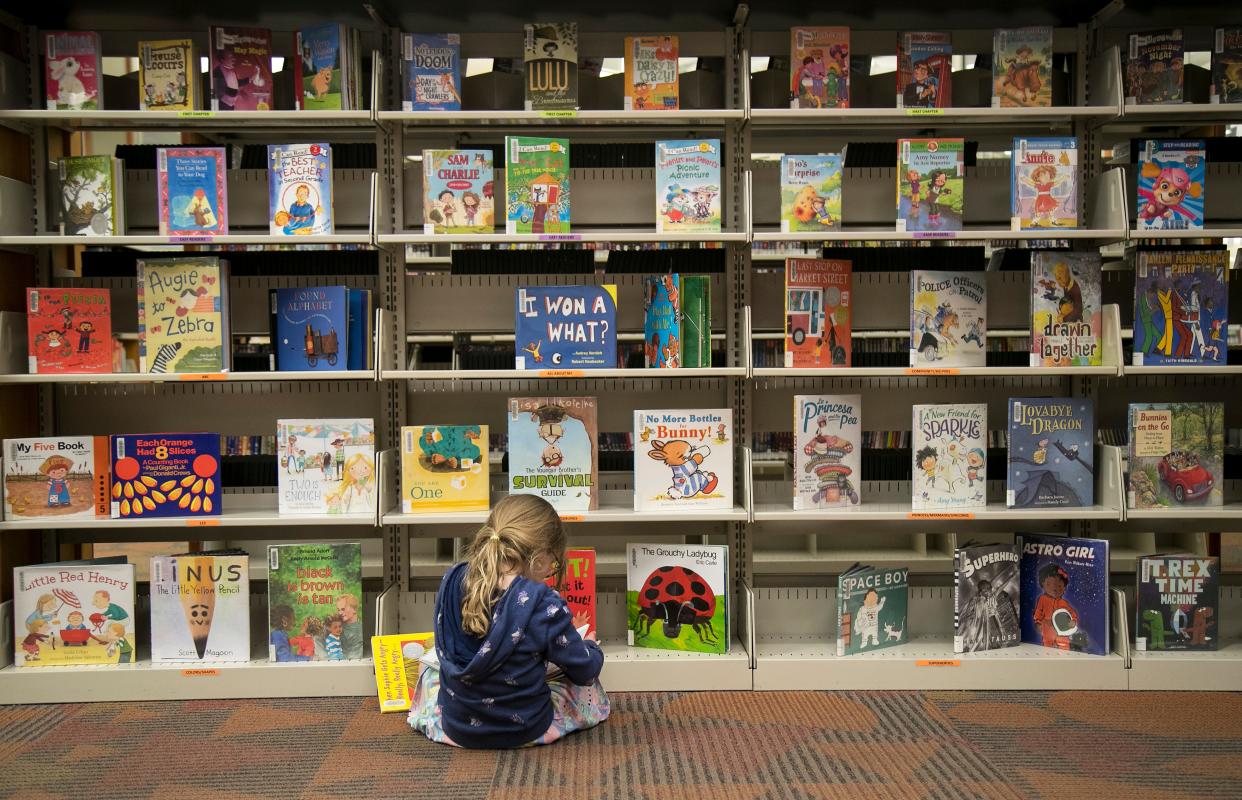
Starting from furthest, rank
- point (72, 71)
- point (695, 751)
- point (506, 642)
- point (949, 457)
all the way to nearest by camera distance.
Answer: point (949, 457), point (72, 71), point (695, 751), point (506, 642)

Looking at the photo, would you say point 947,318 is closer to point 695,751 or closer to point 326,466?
point 695,751

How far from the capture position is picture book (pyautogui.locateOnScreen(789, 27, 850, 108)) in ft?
12.1

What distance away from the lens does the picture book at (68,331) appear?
144 inches

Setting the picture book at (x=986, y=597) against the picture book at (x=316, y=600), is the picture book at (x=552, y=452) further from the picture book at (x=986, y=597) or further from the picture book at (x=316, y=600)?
the picture book at (x=986, y=597)

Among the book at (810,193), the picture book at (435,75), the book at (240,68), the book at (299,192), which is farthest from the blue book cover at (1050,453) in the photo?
the book at (240,68)

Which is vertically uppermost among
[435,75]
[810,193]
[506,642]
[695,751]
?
[435,75]

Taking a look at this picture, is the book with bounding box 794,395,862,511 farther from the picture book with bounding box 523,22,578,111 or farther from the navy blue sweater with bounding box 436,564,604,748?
the picture book with bounding box 523,22,578,111

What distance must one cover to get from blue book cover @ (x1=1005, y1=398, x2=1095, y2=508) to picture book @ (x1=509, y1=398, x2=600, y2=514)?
1559mm

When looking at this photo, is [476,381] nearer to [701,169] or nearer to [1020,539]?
[701,169]

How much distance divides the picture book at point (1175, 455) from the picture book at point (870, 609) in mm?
924

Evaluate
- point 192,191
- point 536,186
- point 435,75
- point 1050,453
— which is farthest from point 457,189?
point 1050,453

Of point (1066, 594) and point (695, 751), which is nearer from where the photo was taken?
point (695, 751)

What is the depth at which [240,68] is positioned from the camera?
369 cm

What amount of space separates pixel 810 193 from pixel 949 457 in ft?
3.61
